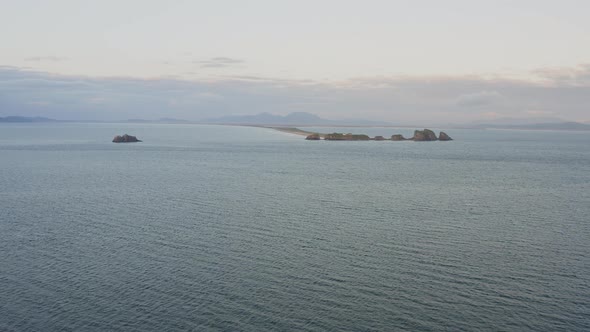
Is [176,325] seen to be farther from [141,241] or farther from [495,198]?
[495,198]

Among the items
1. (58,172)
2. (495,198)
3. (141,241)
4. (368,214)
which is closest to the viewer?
(141,241)

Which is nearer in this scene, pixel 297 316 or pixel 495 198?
pixel 297 316

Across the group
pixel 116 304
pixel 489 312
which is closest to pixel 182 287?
pixel 116 304

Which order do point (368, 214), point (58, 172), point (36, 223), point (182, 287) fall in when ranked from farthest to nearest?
point (58, 172) → point (368, 214) → point (36, 223) → point (182, 287)

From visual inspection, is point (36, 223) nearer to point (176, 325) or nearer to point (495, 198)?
point (176, 325)

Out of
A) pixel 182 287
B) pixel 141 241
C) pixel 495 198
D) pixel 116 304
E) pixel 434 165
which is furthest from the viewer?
pixel 434 165

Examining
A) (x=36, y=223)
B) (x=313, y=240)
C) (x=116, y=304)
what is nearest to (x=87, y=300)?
(x=116, y=304)
